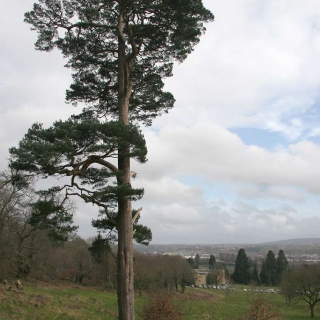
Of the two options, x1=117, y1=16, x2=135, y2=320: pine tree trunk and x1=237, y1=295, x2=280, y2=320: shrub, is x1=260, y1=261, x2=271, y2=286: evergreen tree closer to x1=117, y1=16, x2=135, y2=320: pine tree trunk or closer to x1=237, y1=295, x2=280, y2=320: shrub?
x1=237, y1=295, x2=280, y2=320: shrub

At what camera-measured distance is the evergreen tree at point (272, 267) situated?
63.1 m

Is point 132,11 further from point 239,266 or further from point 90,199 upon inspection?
point 239,266

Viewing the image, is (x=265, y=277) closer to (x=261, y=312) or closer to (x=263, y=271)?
(x=263, y=271)

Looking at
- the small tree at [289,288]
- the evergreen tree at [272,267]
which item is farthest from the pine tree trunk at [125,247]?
the evergreen tree at [272,267]

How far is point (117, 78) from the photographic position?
898 centimetres

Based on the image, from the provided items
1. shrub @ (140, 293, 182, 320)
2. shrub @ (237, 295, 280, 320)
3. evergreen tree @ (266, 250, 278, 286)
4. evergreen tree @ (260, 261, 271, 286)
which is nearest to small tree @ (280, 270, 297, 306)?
shrub @ (140, 293, 182, 320)

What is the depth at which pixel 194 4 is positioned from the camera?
317 inches

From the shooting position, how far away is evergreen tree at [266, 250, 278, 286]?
63.1m

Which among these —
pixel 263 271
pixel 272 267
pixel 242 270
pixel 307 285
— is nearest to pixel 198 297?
pixel 307 285

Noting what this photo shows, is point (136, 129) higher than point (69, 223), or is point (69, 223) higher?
point (136, 129)

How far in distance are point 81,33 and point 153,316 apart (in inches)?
489

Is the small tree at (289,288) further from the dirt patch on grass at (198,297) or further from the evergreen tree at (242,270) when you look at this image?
the evergreen tree at (242,270)

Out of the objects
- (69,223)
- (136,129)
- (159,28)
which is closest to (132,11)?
(159,28)

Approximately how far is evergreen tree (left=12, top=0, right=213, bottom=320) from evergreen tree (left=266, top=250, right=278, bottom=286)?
6094 cm
